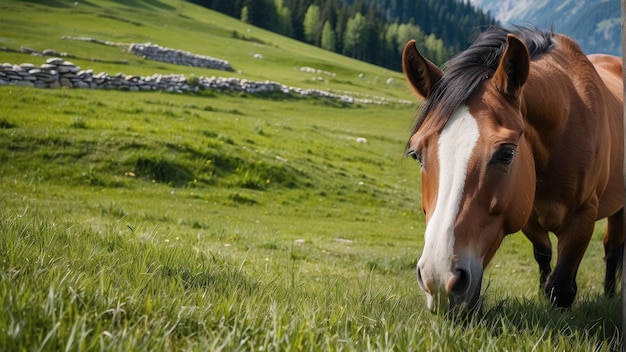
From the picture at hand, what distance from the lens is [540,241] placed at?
5555 millimetres

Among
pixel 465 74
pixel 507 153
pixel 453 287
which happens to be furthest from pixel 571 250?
pixel 453 287

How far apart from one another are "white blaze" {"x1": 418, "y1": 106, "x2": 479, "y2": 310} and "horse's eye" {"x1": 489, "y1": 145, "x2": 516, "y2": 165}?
145mm

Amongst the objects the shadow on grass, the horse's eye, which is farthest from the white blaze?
the shadow on grass

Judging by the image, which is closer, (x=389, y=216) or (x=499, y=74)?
(x=499, y=74)

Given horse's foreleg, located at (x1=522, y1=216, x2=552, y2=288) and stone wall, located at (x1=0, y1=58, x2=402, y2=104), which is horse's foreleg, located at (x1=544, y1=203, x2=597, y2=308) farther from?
stone wall, located at (x1=0, y1=58, x2=402, y2=104)

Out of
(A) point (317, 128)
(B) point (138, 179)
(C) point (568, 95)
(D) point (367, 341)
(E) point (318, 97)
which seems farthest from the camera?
(E) point (318, 97)

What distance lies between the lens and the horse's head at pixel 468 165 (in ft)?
9.40

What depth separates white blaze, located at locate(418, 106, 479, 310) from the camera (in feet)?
9.25

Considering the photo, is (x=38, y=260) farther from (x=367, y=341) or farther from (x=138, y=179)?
(x=138, y=179)

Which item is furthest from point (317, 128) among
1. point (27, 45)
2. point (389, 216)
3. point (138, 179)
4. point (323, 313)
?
point (323, 313)

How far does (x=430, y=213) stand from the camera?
323 cm

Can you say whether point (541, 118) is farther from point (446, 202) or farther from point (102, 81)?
A: point (102, 81)

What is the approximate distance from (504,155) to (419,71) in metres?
0.89

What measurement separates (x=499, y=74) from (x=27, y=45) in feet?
119
